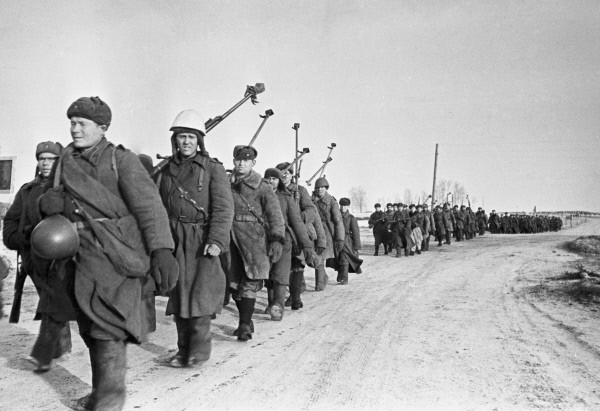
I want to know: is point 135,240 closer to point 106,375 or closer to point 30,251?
point 106,375

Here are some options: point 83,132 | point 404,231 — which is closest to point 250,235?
point 83,132

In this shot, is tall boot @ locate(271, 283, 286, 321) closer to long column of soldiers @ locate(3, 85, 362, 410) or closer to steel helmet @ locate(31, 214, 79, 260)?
long column of soldiers @ locate(3, 85, 362, 410)

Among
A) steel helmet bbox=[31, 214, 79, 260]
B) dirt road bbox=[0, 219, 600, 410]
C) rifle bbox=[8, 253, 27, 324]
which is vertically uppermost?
steel helmet bbox=[31, 214, 79, 260]

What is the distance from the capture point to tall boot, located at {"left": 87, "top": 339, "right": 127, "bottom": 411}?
3.05 m

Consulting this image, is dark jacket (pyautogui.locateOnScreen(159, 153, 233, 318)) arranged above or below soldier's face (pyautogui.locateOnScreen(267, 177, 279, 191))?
below

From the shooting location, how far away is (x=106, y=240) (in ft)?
9.94

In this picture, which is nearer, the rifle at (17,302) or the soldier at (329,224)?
the rifle at (17,302)

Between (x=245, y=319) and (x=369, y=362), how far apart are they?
1463 millimetres

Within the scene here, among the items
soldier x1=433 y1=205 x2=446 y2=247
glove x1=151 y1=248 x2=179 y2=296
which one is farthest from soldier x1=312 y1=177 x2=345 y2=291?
soldier x1=433 y1=205 x2=446 y2=247

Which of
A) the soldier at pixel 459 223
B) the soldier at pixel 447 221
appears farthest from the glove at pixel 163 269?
the soldier at pixel 459 223

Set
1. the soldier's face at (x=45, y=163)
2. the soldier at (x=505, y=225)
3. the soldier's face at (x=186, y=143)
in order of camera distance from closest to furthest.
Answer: the soldier's face at (x=186, y=143) < the soldier's face at (x=45, y=163) < the soldier at (x=505, y=225)

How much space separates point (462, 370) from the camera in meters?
4.21

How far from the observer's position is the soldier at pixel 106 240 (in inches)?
119

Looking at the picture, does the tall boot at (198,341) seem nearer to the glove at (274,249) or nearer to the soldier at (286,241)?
the glove at (274,249)
